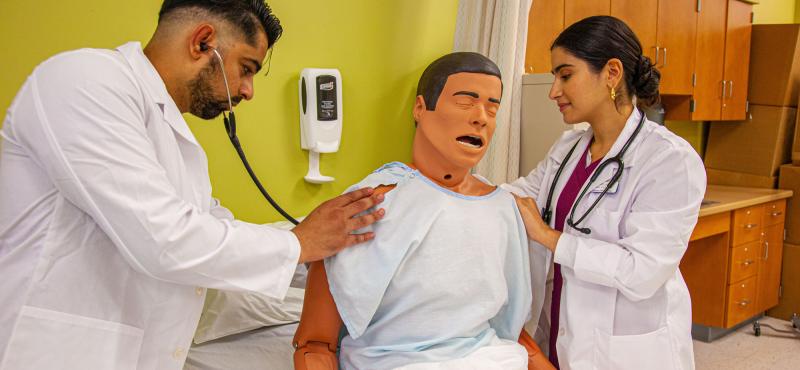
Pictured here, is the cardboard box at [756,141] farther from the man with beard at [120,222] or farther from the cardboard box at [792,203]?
the man with beard at [120,222]

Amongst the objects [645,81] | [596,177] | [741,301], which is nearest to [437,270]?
[596,177]

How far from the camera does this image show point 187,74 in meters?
1.30

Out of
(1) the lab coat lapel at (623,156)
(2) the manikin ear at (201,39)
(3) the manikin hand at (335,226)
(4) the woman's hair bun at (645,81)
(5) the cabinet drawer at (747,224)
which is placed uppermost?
(2) the manikin ear at (201,39)

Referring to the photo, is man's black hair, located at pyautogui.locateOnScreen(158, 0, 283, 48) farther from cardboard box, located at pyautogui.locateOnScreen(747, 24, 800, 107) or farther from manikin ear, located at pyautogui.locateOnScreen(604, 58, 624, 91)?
cardboard box, located at pyautogui.locateOnScreen(747, 24, 800, 107)

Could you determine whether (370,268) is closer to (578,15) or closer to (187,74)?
(187,74)

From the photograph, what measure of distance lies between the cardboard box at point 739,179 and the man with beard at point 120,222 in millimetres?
3954

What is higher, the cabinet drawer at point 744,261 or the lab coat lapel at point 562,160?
the lab coat lapel at point 562,160

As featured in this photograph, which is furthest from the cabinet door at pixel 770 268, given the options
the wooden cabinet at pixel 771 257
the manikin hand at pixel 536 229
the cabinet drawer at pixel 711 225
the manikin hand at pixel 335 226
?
the manikin hand at pixel 335 226

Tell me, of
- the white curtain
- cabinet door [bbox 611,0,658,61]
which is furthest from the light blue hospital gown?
cabinet door [bbox 611,0,658,61]

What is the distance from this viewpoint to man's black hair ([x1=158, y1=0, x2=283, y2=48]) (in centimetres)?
128

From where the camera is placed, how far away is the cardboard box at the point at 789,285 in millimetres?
4301

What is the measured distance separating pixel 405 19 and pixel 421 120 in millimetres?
1400

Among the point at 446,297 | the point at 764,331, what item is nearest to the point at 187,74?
the point at 446,297

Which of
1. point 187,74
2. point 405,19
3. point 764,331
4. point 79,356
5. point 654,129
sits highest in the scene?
point 405,19
